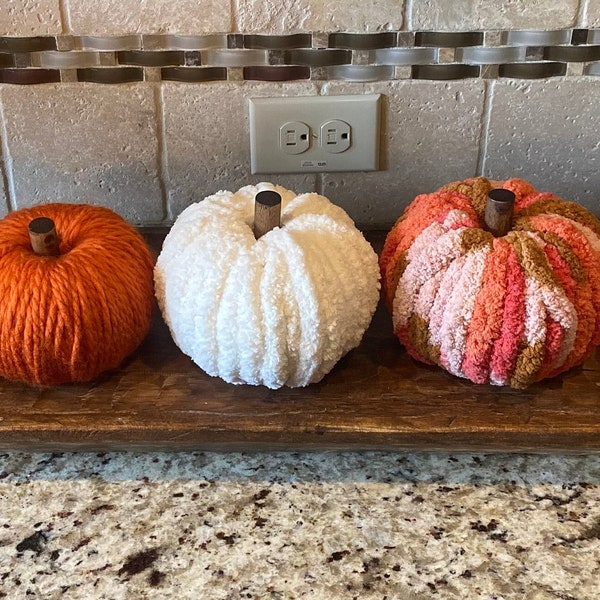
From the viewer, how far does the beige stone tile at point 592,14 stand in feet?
2.78

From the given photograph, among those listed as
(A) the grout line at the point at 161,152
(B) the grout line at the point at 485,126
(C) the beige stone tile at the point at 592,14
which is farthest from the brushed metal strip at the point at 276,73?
(C) the beige stone tile at the point at 592,14

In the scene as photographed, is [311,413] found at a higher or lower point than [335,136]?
lower

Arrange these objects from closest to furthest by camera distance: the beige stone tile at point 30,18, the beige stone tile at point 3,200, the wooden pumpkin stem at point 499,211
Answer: the wooden pumpkin stem at point 499,211 → the beige stone tile at point 30,18 → the beige stone tile at point 3,200

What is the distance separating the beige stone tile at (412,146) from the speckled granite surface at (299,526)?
37 centimetres

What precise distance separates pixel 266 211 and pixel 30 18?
0.37m

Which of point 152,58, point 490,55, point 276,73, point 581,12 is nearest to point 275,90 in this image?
point 276,73

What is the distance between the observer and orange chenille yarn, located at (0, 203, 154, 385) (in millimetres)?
680

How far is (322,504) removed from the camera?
2.18ft

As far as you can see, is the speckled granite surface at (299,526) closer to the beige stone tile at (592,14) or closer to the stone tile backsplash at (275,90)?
the stone tile backsplash at (275,90)

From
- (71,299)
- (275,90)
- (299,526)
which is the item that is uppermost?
(275,90)

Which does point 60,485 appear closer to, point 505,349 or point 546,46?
point 505,349

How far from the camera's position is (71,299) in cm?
68

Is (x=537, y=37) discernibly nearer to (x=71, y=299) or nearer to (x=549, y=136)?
(x=549, y=136)

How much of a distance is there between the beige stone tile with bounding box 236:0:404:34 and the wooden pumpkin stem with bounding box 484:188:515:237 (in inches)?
10.4
